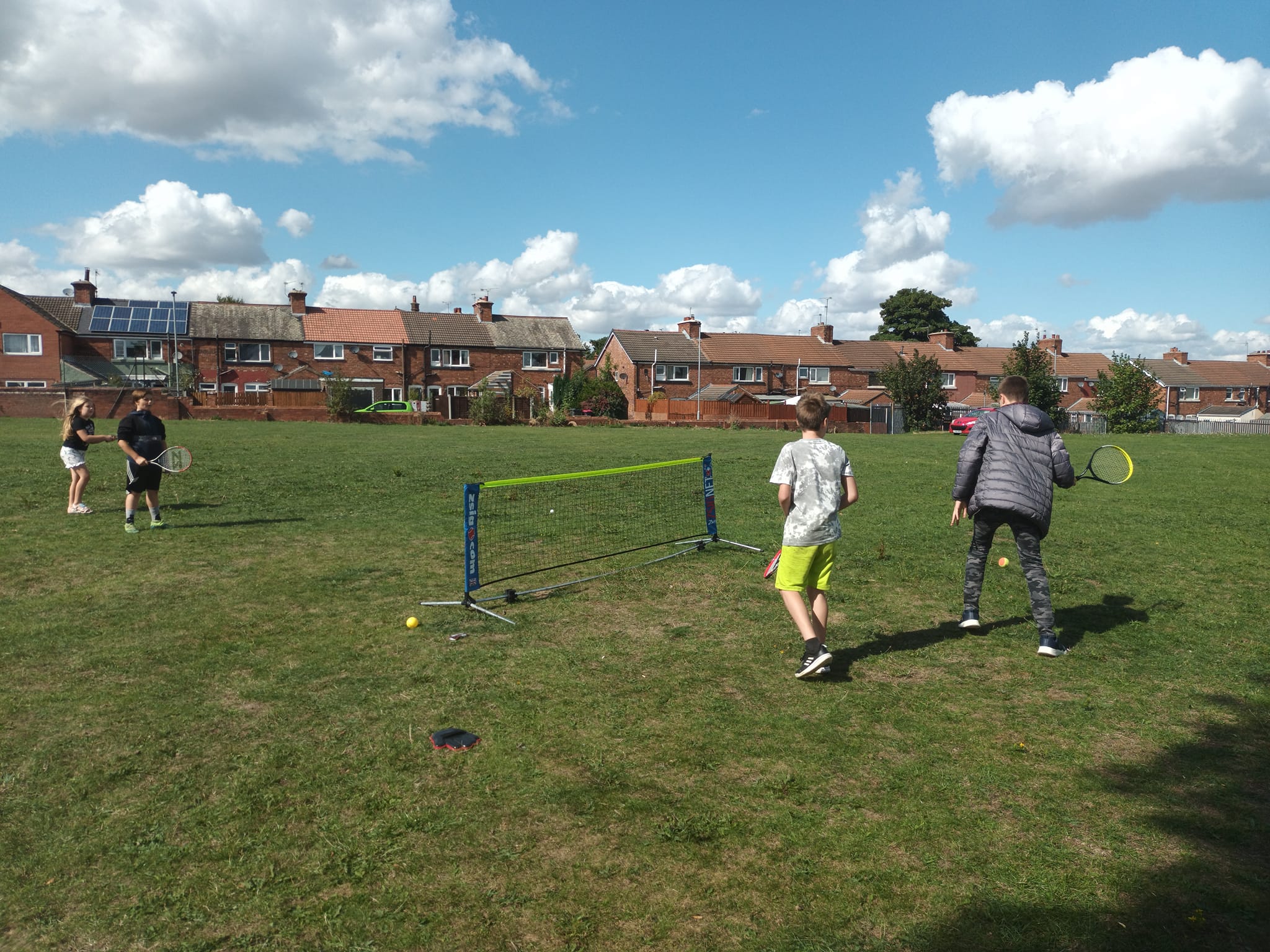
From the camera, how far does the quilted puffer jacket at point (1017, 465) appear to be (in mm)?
7332

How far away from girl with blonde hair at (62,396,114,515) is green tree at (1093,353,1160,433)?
64.9 meters

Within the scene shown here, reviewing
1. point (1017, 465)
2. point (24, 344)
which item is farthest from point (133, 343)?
point (1017, 465)

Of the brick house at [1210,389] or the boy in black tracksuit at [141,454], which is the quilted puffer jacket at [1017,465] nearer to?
the boy in black tracksuit at [141,454]

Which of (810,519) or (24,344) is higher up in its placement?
(24,344)

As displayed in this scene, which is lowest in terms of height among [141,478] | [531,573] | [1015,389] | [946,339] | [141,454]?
[531,573]

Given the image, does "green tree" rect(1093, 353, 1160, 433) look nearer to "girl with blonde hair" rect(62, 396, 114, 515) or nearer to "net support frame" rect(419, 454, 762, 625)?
"net support frame" rect(419, 454, 762, 625)

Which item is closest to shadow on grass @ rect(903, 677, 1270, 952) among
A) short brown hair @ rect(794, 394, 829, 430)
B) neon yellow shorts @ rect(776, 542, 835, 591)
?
neon yellow shorts @ rect(776, 542, 835, 591)

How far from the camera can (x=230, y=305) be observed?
228ft

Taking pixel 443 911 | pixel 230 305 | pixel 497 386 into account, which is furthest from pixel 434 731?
pixel 230 305

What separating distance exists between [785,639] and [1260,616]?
195 inches

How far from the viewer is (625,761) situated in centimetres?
519

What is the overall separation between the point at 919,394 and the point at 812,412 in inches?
2319

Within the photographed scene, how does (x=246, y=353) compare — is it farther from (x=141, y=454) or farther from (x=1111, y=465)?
(x=1111, y=465)

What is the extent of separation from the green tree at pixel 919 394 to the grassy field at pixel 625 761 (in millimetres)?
52960
